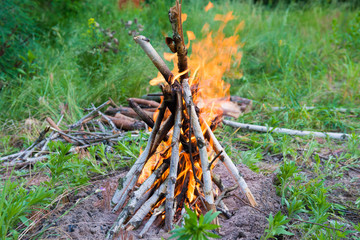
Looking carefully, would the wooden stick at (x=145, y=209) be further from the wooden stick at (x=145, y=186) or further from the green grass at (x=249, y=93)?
the green grass at (x=249, y=93)

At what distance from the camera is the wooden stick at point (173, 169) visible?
5.94 feet

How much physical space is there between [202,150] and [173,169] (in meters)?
0.20

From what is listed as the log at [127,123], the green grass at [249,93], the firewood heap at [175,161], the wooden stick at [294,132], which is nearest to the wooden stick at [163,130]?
the firewood heap at [175,161]

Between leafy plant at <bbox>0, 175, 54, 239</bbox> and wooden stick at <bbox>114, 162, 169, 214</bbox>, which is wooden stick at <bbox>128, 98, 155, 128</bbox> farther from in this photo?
leafy plant at <bbox>0, 175, 54, 239</bbox>

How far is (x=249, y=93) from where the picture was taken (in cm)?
478

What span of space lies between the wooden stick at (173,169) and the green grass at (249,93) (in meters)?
0.54

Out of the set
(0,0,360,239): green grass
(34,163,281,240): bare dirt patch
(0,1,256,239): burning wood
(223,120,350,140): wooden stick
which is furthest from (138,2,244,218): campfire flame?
(223,120,350,140): wooden stick

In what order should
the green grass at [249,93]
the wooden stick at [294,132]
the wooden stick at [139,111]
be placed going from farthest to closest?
1. the wooden stick at [294,132]
2. the green grass at [249,93]
3. the wooden stick at [139,111]

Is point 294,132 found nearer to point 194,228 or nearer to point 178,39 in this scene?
point 178,39

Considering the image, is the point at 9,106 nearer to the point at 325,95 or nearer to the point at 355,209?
the point at 355,209

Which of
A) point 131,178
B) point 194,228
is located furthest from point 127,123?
point 194,228

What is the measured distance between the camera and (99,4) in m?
6.80

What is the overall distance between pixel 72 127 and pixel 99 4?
4.25 metres

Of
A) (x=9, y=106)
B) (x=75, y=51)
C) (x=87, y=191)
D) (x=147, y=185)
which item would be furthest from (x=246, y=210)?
(x=75, y=51)
